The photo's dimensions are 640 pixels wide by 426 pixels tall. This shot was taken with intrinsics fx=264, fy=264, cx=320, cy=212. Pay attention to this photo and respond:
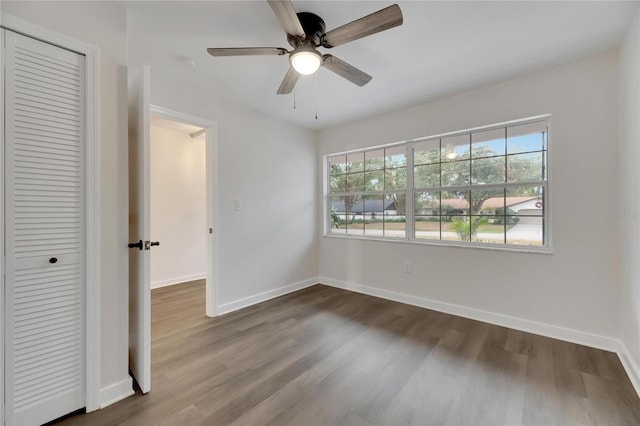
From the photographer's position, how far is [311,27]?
1.66 meters

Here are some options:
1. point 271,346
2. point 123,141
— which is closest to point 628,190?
point 271,346

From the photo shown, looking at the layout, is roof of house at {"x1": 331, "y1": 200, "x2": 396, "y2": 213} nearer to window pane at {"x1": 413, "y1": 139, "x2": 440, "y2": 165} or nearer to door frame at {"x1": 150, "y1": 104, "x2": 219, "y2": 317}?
window pane at {"x1": 413, "y1": 139, "x2": 440, "y2": 165}

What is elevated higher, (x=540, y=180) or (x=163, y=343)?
(x=540, y=180)

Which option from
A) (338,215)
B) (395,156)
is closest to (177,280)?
(338,215)

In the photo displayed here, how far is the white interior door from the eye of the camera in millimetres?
1644

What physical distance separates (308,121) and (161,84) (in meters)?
1.77

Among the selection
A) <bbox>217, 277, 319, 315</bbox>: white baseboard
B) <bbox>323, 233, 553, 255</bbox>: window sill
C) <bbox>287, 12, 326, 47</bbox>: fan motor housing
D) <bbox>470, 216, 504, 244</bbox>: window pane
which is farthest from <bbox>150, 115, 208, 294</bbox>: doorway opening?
<bbox>470, 216, 504, 244</bbox>: window pane

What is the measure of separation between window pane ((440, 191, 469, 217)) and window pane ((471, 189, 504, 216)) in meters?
0.07

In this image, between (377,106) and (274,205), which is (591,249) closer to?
(377,106)

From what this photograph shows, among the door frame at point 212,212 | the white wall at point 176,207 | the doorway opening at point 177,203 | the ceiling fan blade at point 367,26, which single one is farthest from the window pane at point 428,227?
the white wall at point 176,207

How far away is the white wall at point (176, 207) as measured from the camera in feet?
13.1

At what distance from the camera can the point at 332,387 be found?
1703 mm

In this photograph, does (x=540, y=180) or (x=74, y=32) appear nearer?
(x=74, y=32)

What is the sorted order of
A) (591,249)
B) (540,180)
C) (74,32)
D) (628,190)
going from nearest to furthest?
(74,32) < (628,190) < (591,249) < (540,180)
